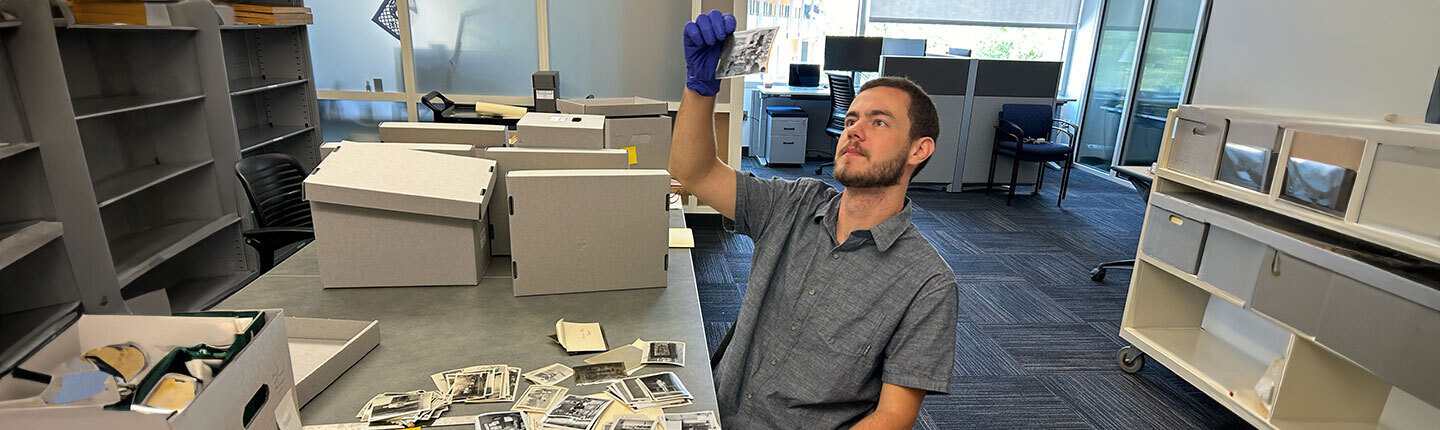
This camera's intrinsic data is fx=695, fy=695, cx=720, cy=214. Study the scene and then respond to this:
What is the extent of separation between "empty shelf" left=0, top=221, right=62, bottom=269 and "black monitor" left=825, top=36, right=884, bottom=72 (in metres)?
5.52

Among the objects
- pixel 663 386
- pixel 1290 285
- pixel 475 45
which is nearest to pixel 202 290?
pixel 475 45

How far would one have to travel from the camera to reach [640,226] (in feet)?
5.54

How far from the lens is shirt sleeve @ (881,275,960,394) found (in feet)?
4.02

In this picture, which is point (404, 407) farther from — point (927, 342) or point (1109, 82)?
point (1109, 82)

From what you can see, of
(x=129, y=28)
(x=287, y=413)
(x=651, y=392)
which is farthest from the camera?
(x=129, y=28)

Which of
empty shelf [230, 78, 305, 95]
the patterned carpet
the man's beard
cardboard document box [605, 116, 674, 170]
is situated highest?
the man's beard

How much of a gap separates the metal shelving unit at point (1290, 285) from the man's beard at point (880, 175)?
4.54 feet

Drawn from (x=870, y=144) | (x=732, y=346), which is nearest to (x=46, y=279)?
(x=732, y=346)

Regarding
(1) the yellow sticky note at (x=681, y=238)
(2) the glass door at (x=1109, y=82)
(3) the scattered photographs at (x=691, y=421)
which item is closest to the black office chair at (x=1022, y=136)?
(2) the glass door at (x=1109, y=82)

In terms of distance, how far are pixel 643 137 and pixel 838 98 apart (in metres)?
3.47

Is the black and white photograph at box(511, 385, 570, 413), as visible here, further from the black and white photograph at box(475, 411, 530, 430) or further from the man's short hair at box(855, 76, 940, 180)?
the man's short hair at box(855, 76, 940, 180)

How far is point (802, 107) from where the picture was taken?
678cm

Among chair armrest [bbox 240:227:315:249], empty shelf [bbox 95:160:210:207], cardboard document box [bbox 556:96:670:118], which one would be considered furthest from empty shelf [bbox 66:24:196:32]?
cardboard document box [bbox 556:96:670:118]

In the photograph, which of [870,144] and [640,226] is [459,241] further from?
[870,144]
